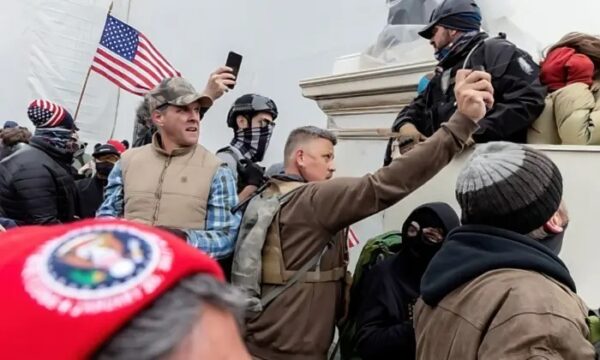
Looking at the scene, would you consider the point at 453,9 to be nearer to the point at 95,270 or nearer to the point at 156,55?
the point at 95,270

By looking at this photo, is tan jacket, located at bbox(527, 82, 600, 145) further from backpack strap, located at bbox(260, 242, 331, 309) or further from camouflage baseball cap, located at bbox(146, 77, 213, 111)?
camouflage baseball cap, located at bbox(146, 77, 213, 111)

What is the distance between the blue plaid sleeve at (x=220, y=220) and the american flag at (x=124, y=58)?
4008mm

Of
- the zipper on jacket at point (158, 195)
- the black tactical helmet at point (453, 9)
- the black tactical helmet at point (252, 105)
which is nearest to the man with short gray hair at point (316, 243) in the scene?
the zipper on jacket at point (158, 195)

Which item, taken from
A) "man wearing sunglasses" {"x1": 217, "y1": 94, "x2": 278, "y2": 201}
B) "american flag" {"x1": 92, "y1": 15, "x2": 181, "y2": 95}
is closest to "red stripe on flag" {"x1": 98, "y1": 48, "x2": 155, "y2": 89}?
"american flag" {"x1": 92, "y1": 15, "x2": 181, "y2": 95}

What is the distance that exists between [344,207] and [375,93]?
1915 mm

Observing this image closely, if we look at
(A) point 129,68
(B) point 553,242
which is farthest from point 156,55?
(B) point 553,242

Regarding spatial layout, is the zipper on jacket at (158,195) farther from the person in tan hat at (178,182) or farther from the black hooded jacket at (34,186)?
the black hooded jacket at (34,186)

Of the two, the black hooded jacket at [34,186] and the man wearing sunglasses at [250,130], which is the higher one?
the man wearing sunglasses at [250,130]

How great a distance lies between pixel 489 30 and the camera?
14.7 feet

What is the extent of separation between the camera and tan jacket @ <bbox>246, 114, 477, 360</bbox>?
2457mm

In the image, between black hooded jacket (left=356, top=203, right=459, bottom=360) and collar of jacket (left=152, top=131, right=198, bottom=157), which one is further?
collar of jacket (left=152, top=131, right=198, bottom=157)

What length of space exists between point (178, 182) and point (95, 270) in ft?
7.30

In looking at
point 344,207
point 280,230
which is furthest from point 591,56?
point 280,230

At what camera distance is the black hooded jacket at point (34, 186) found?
3715 mm
